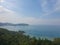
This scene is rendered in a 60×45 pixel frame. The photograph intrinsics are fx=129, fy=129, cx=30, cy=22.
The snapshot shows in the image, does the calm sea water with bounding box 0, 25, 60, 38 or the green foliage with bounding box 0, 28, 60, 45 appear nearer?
the calm sea water with bounding box 0, 25, 60, 38

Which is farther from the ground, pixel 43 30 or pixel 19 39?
pixel 43 30

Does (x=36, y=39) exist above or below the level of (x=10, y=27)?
below

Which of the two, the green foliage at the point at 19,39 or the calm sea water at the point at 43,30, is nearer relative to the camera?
the calm sea water at the point at 43,30

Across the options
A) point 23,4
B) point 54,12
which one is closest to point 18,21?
point 23,4

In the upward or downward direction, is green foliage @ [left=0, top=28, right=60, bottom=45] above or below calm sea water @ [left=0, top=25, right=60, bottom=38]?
below

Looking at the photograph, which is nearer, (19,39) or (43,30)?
(43,30)

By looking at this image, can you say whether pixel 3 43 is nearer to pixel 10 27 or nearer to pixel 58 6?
pixel 10 27

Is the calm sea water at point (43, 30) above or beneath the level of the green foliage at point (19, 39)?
above

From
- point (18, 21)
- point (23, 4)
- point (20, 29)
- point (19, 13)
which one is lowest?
point (20, 29)
